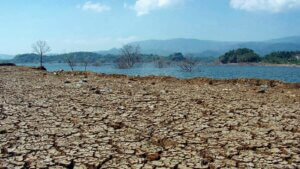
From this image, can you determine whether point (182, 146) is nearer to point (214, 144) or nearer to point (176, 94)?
point (214, 144)

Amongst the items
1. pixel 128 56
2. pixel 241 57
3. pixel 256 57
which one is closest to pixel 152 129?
pixel 128 56

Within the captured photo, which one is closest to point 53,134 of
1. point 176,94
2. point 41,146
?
point 41,146

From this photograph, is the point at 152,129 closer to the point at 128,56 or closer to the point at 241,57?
the point at 128,56

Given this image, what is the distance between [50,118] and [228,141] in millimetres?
4387

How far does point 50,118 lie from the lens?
29.1ft

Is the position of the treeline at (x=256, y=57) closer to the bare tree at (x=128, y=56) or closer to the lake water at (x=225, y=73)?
the bare tree at (x=128, y=56)

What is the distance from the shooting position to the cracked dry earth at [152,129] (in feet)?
19.2

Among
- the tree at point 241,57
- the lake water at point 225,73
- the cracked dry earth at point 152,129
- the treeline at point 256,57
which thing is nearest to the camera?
the cracked dry earth at point 152,129

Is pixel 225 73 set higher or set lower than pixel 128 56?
lower

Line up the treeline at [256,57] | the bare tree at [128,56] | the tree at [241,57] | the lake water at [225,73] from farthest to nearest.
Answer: the tree at [241,57] < the treeline at [256,57] < the bare tree at [128,56] < the lake water at [225,73]

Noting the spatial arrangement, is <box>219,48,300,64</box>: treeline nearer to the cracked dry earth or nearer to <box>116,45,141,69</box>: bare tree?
<box>116,45,141,69</box>: bare tree

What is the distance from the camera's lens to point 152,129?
25.4 feet

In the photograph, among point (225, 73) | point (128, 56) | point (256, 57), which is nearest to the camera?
point (225, 73)

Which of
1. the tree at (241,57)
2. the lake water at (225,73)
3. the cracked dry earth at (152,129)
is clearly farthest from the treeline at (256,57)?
the cracked dry earth at (152,129)
